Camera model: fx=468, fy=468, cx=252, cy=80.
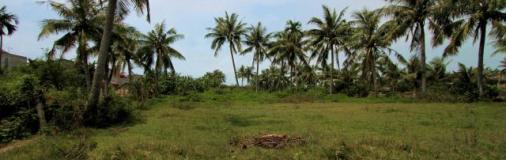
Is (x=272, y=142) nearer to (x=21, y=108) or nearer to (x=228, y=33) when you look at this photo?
(x=21, y=108)

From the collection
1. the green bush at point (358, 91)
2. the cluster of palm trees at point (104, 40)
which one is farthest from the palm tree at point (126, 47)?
the green bush at point (358, 91)

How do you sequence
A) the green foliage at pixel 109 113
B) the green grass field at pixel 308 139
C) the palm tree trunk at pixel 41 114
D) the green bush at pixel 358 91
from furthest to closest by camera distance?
the green bush at pixel 358 91, the green foliage at pixel 109 113, the palm tree trunk at pixel 41 114, the green grass field at pixel 308 139

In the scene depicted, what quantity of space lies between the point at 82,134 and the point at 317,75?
2039 inches

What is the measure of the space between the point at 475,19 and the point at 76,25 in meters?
22.6

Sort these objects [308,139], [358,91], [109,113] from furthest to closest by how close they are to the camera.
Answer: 1. [358,91]
2. [109,113]
3. [308,139]

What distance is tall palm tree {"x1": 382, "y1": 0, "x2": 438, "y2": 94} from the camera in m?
30.9

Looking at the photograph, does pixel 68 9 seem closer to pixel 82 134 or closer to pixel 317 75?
pixel 82 134

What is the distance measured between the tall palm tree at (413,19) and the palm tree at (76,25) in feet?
62.3

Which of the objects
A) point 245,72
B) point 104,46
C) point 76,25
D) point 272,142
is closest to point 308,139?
point 272,142

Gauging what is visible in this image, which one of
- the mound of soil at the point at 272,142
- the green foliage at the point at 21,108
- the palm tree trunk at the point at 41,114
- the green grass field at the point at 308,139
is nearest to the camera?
the green grass field at the point at 308,139

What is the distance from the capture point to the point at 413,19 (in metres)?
31.4

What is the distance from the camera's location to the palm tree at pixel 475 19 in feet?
85.3

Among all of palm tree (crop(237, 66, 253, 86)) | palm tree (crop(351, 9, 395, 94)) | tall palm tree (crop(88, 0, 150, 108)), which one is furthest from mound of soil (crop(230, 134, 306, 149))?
palm tree (crop(237, 66, 253, 86))

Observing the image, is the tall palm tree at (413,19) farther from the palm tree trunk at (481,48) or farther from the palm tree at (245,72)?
the palm tree at (245,72)
